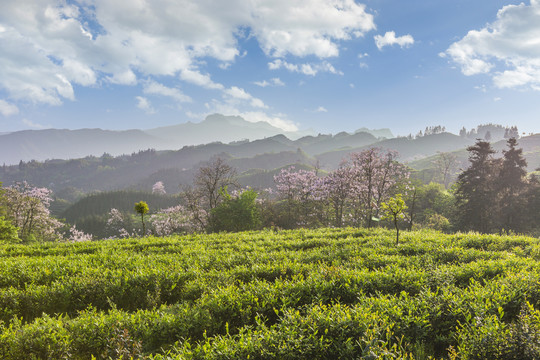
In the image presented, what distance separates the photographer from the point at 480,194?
30969mm

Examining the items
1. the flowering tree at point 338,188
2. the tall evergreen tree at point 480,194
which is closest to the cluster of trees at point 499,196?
the tall evergreen tree at point 480,194

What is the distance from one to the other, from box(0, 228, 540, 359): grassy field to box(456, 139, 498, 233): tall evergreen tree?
82.0 feet

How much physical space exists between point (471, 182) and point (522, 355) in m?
36.3

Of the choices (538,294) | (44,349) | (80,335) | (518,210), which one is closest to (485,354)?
(538,294)

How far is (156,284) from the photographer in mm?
8438

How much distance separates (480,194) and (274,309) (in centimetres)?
3701

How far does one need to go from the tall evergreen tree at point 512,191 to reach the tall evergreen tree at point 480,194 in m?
1.27

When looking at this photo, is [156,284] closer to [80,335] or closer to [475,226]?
[80,335]

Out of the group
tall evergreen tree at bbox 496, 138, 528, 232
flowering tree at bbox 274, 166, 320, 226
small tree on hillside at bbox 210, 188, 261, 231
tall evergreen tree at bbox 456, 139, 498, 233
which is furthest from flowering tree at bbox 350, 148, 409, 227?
small tree on hillside at bbox 210, 188, 261, 231

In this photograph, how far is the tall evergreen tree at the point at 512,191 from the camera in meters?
30.7

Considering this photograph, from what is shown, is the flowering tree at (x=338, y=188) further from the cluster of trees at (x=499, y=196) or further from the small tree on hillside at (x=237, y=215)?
the cluster of trees at (x=499, y=196)

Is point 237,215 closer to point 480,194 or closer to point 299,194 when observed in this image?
point 299,194

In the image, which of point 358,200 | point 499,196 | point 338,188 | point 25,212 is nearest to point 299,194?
point 338,188

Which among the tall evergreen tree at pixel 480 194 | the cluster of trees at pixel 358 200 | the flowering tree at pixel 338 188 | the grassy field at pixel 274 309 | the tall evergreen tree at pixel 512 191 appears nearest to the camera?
the grassy field at pixel 274 309
